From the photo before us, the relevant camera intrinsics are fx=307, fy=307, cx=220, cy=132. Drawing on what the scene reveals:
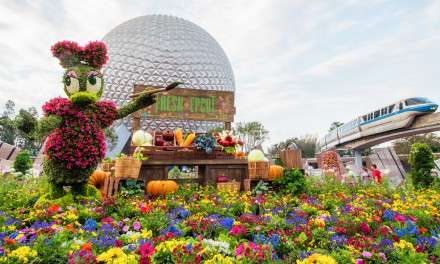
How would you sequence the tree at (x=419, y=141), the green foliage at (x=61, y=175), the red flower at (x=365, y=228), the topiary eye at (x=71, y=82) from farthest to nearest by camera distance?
the tree at (x=419, y=141) → the topiary eye at (x=71, y=82) → the green foliage at (x=61, y=175) → the red flower at (x=365, y=228)

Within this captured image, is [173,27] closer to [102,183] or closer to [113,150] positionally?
[113,150]

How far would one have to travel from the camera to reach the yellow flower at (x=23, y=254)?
7.60 ft

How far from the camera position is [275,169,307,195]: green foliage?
688 centimetres

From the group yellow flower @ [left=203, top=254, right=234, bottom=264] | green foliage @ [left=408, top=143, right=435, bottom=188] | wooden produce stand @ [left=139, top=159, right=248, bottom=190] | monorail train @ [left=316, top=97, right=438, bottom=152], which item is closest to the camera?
yellow flower @ [left=203, top=254, right=234, bottom=264]

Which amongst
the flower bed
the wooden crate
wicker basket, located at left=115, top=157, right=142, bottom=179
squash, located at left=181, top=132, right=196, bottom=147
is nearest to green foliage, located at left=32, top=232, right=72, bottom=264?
the flower bed

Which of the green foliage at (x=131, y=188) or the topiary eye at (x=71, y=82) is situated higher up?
the topiary eye at (x=71, y=82)

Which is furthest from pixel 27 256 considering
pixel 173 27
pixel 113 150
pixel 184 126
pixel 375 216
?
pixel 173 27

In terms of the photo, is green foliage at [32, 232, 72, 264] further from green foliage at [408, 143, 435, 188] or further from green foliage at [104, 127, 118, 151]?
green foliage at [104, 127, 118, 151]

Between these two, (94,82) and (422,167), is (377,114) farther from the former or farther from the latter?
(94,82)

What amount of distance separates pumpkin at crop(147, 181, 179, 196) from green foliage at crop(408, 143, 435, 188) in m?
7.04

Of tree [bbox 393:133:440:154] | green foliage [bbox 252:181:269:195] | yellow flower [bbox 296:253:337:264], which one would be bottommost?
yellow flower [bbox 296:253:337:264]

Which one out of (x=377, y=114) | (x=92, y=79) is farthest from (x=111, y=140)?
(x=92, y=79)

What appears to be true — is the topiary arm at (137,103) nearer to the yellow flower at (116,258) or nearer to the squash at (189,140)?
the squash at (189,140)

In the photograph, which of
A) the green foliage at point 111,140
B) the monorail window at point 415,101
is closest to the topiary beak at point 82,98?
the monorail window at point 415,101
